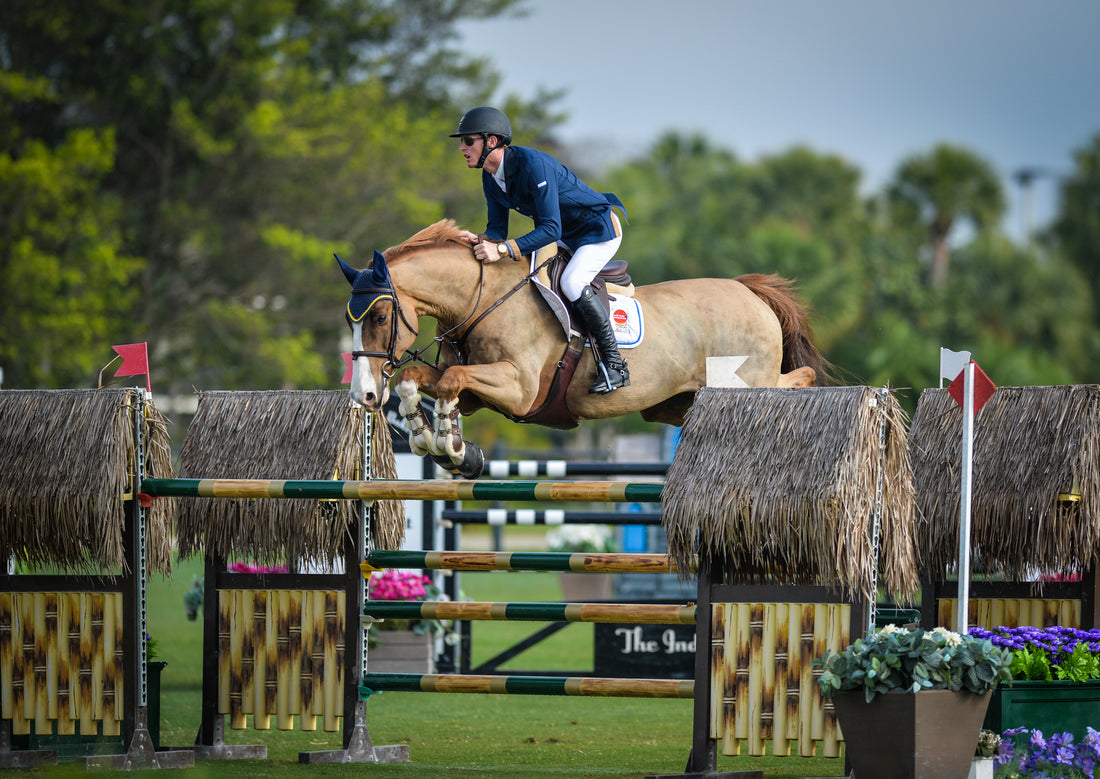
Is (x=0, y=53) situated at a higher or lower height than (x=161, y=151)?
higher

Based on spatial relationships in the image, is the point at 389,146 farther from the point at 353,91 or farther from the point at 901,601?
the point at 901,601

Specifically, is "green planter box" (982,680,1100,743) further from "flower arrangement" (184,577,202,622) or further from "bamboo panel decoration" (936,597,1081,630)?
"flower arrangement" (184,577,202,622)

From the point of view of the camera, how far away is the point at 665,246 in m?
35.1

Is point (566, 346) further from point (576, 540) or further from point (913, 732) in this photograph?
point (576, 540)

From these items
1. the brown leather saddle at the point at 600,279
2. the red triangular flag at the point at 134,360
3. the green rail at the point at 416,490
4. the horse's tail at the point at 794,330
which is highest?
the brown leather saddle at the point at 600,279

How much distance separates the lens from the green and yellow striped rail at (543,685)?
5.25 metres

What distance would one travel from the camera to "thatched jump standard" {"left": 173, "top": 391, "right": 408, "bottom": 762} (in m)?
6.00

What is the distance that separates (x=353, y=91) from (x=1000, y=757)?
22.9 m

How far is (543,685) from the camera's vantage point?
5375 mm

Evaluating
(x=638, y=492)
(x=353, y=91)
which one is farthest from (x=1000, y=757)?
(x=353, y=91)

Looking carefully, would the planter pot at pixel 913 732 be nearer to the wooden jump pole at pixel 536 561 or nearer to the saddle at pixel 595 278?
the wooden jump pole at pixel 536 561

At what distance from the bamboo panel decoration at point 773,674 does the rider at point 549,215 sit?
4.99 ft

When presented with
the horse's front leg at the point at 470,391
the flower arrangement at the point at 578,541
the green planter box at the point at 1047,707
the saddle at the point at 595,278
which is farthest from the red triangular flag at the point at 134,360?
the flower arrangement at the point at 578,541

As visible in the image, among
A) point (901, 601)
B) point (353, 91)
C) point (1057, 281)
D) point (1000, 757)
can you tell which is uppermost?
point (353, 91)
